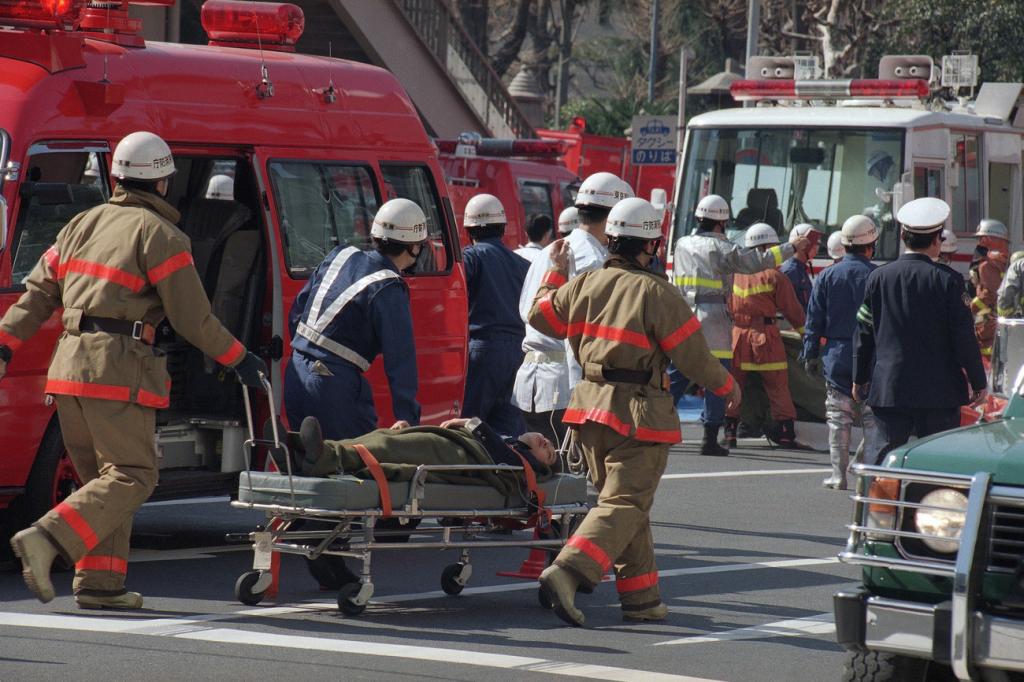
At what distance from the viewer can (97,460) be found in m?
8.11

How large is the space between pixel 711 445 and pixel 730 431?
24.9 inches

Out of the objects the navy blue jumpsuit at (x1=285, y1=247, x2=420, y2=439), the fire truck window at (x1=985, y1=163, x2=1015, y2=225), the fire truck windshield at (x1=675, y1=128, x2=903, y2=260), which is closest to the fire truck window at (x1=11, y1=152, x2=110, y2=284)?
the navy blue jumpsuit at (x1=285, y1=247, x2=420, y2=439)

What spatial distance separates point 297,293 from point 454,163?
11591 mm

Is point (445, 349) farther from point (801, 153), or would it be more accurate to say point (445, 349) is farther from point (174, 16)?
point (174, 16)

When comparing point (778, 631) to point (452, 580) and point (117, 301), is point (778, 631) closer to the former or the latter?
point (452, 580)

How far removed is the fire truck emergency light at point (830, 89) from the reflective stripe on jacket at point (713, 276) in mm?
3813

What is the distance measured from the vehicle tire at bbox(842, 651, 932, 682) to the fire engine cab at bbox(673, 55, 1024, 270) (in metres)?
11.3

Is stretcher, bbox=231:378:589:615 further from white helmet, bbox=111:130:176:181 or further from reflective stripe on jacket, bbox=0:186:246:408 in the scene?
white helmet, bbox=111:130:176:181

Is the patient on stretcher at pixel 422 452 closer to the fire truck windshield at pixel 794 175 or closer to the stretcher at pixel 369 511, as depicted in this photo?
the stretcher at pixel 369 511

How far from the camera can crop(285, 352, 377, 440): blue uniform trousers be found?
876 centimetres

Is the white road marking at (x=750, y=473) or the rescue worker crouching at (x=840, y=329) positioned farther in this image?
the white road marking at (x=750, y=473)

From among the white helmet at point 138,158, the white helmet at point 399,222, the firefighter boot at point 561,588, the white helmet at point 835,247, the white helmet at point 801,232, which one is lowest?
the firefighter boot at point 561,588

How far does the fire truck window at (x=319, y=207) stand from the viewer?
32.5 feet

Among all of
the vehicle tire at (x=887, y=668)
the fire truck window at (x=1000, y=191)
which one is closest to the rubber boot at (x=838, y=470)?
the vehicle tire at (x=887, y=668)
